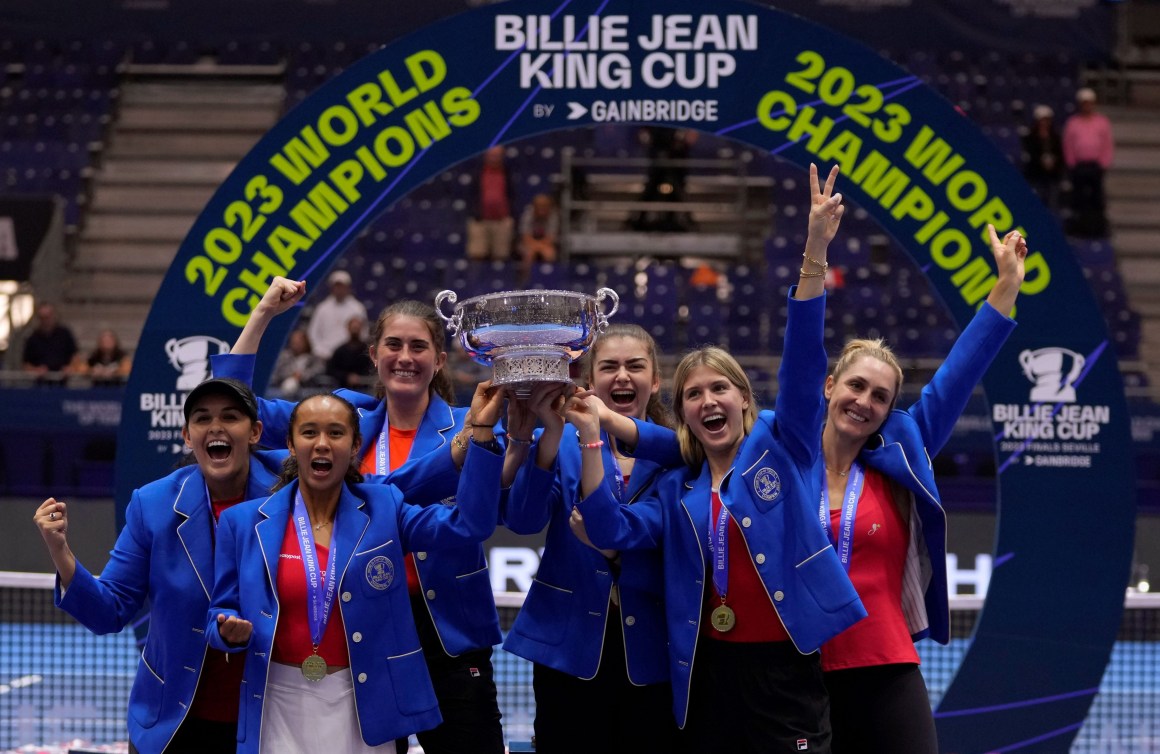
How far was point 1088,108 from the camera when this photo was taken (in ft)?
53.5

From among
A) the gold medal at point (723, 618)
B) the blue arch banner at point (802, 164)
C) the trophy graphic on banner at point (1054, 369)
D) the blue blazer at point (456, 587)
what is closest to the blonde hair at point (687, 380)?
the gold medal at point (723, 618)

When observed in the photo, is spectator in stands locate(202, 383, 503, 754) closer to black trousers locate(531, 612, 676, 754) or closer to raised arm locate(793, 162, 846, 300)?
black trousers locate(531, 612, 676, 754)

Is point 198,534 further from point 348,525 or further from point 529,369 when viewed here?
point 529,369

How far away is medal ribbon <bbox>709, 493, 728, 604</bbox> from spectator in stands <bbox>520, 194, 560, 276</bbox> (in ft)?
35.9

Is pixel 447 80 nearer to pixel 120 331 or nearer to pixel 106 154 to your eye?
pixel 120 331

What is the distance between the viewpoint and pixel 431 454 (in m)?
4.84

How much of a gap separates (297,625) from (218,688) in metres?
0.48

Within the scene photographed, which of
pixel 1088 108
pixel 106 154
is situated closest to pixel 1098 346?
pixel 1088 108

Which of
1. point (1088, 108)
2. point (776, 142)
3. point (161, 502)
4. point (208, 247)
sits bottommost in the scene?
point (161, 502)

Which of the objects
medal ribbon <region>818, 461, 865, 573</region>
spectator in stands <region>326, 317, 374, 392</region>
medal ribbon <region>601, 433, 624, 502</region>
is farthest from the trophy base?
spectator in stands <region>326, 317, 374, 392</region>

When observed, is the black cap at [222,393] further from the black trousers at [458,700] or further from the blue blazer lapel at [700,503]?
the blue blazer lapel at [700,503]

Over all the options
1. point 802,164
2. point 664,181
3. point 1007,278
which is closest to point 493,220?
point 664,181

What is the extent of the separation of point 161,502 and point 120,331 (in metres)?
12.8

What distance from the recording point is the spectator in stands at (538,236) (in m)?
15.4
